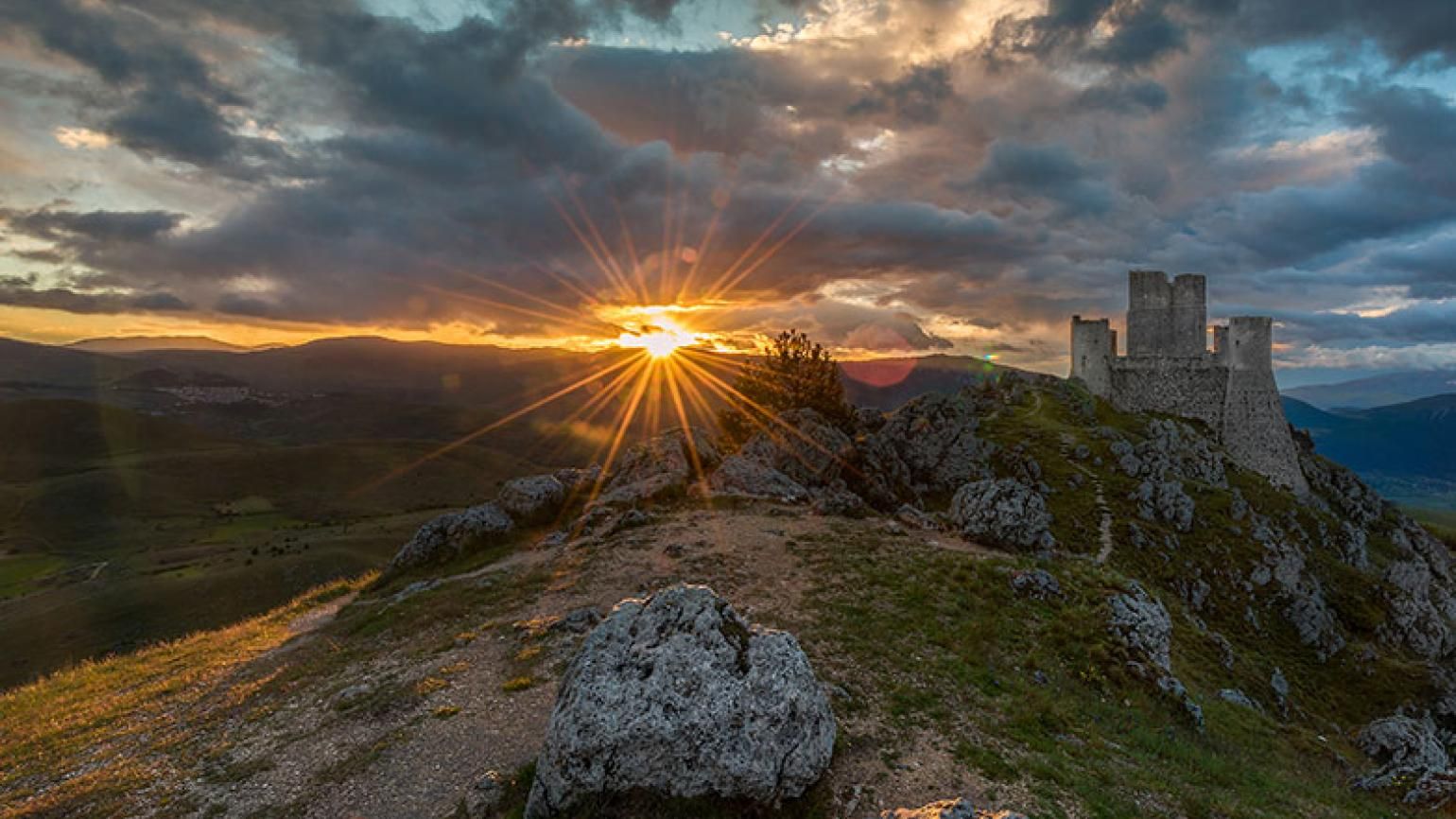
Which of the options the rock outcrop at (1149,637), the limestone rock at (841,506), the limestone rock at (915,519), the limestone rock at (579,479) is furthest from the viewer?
the limestone rock at (579,479)

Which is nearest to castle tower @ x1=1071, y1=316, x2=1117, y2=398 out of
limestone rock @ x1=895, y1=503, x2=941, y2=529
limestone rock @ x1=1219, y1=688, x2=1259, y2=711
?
limestone rock @ x1=895, y1=503, x2=941, y2=529

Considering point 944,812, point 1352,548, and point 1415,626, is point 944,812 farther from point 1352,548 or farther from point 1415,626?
point 1352,548

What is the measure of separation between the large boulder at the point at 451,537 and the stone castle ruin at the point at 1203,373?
78.9 metres

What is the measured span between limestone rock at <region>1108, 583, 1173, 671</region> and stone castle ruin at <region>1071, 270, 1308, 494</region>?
66501mm

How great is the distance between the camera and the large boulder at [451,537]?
3916 cm

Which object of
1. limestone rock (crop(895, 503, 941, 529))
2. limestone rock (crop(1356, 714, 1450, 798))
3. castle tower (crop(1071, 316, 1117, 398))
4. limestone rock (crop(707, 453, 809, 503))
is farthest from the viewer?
castle tower (crop(1071, 316, 1117, 398))

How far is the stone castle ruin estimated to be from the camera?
7944 cm

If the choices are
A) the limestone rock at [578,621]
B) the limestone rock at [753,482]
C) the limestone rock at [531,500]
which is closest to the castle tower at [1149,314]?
the limestone rock at [753,482]

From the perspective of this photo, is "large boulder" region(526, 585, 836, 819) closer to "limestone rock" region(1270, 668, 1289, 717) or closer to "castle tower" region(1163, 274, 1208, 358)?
"limestone rock" region(1270, 668, 1289, 717)

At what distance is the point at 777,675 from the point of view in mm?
14320

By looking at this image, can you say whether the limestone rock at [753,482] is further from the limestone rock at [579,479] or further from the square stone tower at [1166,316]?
the square stone tower at [1166,316]

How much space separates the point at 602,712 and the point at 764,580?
53.0ft

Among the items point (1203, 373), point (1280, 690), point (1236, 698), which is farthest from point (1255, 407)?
point (1236, 698)

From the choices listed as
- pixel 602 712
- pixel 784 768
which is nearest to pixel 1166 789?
pixel 784 768
